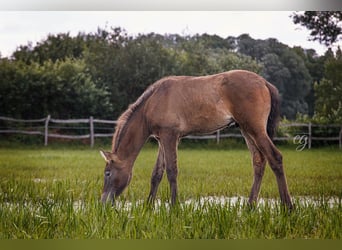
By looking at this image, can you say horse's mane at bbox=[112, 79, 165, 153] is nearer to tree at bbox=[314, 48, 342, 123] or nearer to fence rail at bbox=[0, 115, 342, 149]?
fence rail at bbox=[0, 115, 342, 149]

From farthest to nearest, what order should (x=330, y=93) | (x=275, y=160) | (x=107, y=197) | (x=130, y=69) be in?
(x=130, y=69) < (x=330, y=93) < (x=107, y=197) < (x=275, y=160)

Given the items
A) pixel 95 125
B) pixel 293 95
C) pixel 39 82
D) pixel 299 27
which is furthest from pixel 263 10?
pixel 39 82

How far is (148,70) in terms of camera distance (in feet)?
16.1

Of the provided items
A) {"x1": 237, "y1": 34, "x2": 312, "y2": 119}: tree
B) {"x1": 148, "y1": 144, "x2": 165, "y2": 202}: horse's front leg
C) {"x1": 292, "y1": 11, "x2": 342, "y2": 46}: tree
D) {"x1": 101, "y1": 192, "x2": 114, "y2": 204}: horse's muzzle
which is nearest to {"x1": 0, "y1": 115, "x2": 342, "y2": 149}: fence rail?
{"x1": 237, "y1": 34, "x2": 312, "y2": 119}: tree

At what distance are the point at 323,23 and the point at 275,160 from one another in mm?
1351

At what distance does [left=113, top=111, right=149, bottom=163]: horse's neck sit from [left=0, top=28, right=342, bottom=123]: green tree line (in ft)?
0.76

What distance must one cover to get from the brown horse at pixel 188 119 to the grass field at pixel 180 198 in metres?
0.08

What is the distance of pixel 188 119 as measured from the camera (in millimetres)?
4672

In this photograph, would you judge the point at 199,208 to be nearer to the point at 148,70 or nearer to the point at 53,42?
the point at 148,70

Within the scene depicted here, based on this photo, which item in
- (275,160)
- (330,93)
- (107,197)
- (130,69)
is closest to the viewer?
(275,160)

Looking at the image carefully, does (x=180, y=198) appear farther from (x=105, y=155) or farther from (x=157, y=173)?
(x=105, y=155)

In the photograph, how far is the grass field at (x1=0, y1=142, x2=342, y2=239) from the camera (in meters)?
4.43

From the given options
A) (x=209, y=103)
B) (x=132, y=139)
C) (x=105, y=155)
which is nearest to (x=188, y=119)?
(x=209, y=103)

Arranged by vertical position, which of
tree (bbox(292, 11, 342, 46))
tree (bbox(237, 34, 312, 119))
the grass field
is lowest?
the grass field
